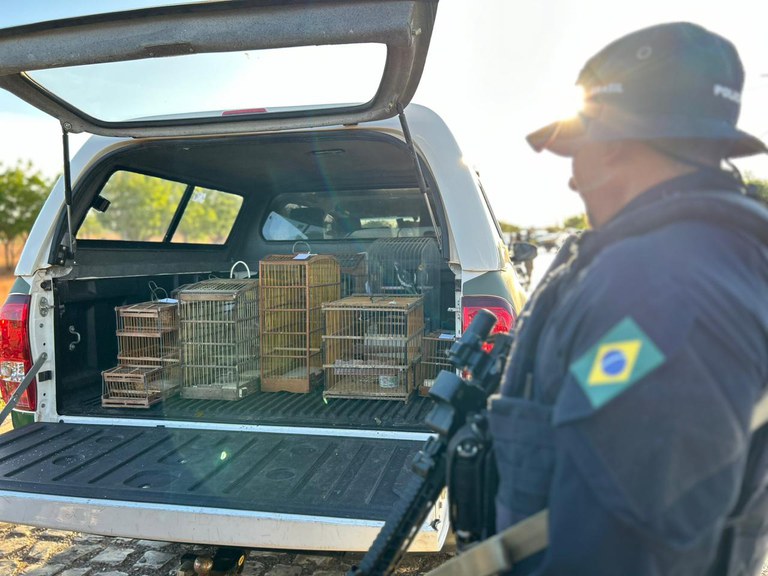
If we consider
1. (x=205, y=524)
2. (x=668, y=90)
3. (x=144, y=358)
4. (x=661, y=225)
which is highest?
(x=668, y=90)

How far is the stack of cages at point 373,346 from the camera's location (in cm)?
387

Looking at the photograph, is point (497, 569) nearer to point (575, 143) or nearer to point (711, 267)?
point (711, 267)

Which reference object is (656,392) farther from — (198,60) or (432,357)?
(432,357)

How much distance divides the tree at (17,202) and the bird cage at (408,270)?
1365 inches

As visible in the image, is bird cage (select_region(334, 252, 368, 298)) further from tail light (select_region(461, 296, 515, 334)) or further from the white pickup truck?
tail light (select_region(461, 296, 515, 334))

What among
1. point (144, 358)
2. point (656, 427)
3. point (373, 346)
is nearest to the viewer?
point (656, 427)

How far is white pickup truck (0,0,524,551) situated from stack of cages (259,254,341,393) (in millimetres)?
140

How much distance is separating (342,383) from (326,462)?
1.41m

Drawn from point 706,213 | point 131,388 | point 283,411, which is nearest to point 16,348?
point 131,388

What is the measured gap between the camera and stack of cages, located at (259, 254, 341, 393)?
420cm

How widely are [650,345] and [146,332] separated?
3509 mm

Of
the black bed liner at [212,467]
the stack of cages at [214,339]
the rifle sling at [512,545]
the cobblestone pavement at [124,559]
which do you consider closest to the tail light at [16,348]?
the black bed liner at [212,467]

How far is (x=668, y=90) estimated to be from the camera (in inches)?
43.9

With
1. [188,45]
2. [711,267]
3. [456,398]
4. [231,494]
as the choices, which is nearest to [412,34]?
[188,45]
